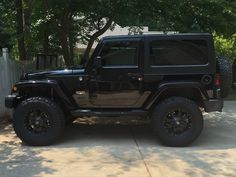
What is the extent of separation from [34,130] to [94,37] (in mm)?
6338

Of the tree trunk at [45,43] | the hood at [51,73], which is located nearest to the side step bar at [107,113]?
the hood at [51,73]

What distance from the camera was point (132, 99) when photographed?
873 centimetres

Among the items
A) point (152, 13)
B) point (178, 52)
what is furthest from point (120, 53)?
point (152, 13)

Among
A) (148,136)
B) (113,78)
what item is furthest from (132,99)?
(148,136)

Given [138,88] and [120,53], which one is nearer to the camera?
[138,88]

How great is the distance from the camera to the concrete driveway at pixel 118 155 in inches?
279

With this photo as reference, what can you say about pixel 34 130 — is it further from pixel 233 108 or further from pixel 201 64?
pixel 233 108

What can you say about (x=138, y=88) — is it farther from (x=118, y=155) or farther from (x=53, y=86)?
(x=53, y=86)

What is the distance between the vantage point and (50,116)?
871cm

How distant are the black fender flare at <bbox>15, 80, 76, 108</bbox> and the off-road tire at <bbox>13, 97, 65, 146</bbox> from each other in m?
0.20

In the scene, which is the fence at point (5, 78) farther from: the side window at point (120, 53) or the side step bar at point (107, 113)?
the side window at point (120, 53)

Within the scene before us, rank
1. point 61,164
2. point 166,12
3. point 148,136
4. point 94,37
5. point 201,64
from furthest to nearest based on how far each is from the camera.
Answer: point 94,37, point 166,12, point 148,136, point 201,64, point 61,164

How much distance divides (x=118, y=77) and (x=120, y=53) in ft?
1.43

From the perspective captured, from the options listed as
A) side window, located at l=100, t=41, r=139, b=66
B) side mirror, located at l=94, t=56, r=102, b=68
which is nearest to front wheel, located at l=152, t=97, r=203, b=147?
side window, located at l=100, t=41, r=139, b=66
